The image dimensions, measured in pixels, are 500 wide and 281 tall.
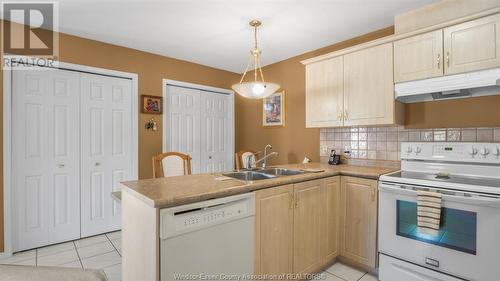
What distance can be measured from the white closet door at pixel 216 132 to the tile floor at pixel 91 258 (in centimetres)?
170

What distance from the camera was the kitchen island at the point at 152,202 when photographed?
128 cm

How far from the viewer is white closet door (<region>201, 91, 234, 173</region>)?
4.04 m

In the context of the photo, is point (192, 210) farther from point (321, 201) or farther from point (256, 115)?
point (256, 115)

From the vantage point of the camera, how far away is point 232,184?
1655mm

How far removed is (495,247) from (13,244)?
4094mm

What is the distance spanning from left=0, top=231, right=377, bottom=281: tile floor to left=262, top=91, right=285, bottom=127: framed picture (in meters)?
2.08

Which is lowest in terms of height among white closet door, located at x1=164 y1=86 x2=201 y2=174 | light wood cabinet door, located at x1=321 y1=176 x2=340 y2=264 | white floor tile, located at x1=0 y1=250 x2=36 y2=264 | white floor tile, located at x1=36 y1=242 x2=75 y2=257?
white floor tile, located at x1=36 y1=242 x2=75 y2=257

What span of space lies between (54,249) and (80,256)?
0.41 m

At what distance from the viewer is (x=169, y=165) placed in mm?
2904

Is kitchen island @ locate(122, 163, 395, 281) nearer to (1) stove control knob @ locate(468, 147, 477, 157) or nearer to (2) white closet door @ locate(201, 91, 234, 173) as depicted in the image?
(1) stove control knob @ locate(468, 147, 477, 157)

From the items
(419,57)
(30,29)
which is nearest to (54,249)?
(30,29)

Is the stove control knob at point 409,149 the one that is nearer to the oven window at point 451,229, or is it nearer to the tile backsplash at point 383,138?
the tile backsplash at point 383,138

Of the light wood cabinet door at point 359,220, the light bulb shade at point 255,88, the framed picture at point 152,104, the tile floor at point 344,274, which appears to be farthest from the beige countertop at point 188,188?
the framed picture at point 152,104

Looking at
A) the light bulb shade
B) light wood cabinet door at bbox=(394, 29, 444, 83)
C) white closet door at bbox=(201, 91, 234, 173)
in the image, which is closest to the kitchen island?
the light bulb shade
